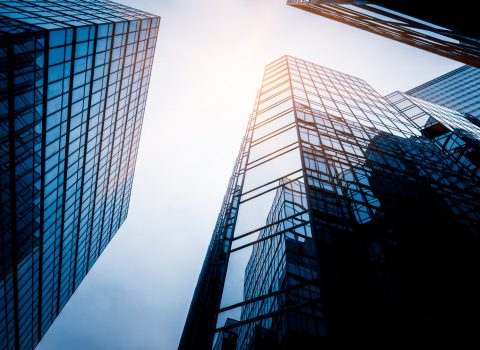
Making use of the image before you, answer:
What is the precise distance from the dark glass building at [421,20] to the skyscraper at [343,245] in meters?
4.58

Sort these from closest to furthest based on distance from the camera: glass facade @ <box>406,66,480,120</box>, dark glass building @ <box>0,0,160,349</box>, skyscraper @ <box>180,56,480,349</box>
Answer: skyscraper @ <box>180,56,480,349</box>
dark glass building @ <box>0,0,160,349</box>
glass facade @ <box>406,66,480,120</box>

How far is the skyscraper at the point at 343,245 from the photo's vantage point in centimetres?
565

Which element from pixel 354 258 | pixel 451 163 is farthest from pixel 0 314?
pixel 451 163

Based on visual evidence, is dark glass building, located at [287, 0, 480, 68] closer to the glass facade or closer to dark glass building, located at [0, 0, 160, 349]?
dark glass building, located at [0, 0, 160, 349]

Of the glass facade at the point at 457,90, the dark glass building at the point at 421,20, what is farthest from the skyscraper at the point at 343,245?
the glass facade at the point at 457,90

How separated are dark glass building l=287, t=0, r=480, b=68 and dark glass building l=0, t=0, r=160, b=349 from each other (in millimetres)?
14436

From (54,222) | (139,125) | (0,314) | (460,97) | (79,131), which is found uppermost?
(460,97)

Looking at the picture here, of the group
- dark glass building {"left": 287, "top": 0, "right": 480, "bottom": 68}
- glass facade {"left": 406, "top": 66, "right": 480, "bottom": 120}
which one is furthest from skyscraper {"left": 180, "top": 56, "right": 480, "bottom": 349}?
glass facade {"left": 406, "top": 66, "right": 480, "bottom": 120}

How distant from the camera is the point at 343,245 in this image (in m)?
7.09

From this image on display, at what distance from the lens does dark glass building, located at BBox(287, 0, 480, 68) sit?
6.44 metres

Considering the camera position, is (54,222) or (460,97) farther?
(460,97)

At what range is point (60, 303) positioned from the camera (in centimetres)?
3092

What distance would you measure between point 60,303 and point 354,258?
34.7m

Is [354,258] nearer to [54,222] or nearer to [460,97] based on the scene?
[54,222]
